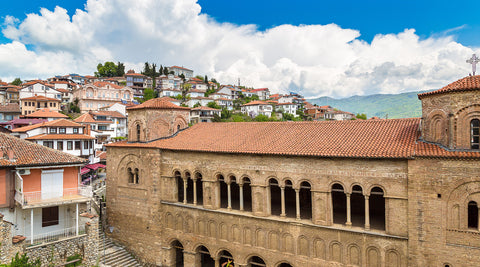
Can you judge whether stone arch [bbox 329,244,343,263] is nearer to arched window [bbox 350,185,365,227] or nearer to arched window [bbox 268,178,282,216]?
arched window [bbox 350,185,365,227]

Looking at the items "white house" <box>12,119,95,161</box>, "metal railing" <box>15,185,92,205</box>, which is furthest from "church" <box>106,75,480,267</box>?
"white house" <box>12,119,95,161</box>

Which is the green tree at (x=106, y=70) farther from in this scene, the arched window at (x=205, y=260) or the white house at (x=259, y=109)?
the arched window at (x=205, y=260)

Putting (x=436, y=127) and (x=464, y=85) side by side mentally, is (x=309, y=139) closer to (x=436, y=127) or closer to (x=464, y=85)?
(x=436, y=127)

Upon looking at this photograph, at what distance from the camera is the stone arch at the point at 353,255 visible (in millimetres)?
15809

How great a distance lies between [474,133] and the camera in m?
13.7

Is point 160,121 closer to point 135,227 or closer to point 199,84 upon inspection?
point 135,227

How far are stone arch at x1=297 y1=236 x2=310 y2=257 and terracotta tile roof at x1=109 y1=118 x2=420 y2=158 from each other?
16.9 ft

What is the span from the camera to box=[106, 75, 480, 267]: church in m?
13.8

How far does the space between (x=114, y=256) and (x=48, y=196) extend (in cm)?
670

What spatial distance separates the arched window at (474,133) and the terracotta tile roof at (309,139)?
243cm

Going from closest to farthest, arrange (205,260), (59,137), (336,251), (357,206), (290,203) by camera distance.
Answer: (336,251) → (357,206) → (290,203) → (205,260) → (59,137)

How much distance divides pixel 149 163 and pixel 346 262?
15274 millimetres

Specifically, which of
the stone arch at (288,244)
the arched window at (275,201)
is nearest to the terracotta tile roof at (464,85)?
the arched window at (275,201)

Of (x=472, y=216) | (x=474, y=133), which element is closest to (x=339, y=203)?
(x=472, y=216)
